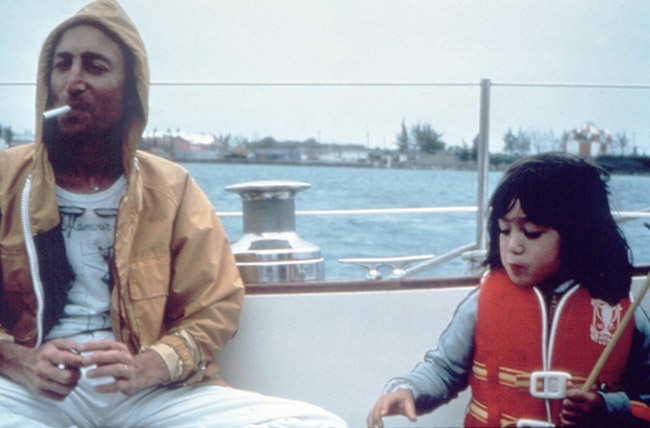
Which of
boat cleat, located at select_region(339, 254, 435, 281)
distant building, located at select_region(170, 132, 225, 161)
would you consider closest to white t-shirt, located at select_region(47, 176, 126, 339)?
distant building, located at select_region(170, 132, 225, 161)

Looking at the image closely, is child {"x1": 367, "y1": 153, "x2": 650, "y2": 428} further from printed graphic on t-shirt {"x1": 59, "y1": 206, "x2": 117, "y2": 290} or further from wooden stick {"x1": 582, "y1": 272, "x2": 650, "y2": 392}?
printed graphic on t-shirt {"x1": 59, "y1": 206, "x2": 117, "y2": 290}

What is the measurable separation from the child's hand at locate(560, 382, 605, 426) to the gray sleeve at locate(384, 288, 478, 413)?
0.20 m

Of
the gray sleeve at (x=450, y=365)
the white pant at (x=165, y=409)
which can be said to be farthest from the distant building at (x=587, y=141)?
the white pant at (x=165, y=409)

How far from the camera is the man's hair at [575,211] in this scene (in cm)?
104

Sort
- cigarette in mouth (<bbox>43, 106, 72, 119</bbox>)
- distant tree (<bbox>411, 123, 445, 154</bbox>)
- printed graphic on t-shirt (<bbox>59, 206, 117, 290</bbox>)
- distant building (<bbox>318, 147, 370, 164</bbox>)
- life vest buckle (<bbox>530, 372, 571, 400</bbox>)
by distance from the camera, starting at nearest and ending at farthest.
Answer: life vest buckle (<bbox>530, 372, 571, 400</bbox>) < cigarette in mouth (<bbox>43, 106, 72, 119</bbox>) < printed graphic on t-shirt (<bbox>59, 206, 117, 290</bbox>) < distant tree (<bbox>411, 123, 445, 154</bbox>) < distant building (<bbox>318, 147, 370, 164</bbox>)

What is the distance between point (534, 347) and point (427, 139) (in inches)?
19.3

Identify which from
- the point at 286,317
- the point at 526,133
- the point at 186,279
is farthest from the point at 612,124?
the point at 186,279

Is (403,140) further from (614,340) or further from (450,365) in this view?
(614,340)

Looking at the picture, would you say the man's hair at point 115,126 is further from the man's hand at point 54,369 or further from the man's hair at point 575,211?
the man's hair at point 575,211

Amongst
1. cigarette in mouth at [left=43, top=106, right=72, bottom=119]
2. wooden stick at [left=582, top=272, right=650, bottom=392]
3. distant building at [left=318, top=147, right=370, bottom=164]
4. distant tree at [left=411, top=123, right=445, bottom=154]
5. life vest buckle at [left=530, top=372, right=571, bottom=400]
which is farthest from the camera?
distant building at [left=318, top=147, right=370, bottom=164]

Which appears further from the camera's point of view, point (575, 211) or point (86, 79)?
point (86, 79)

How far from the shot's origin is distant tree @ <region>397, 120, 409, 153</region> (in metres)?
1.41

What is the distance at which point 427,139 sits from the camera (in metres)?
1.39

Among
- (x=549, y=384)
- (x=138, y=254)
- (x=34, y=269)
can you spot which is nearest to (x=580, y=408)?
(x=549, y=384)
